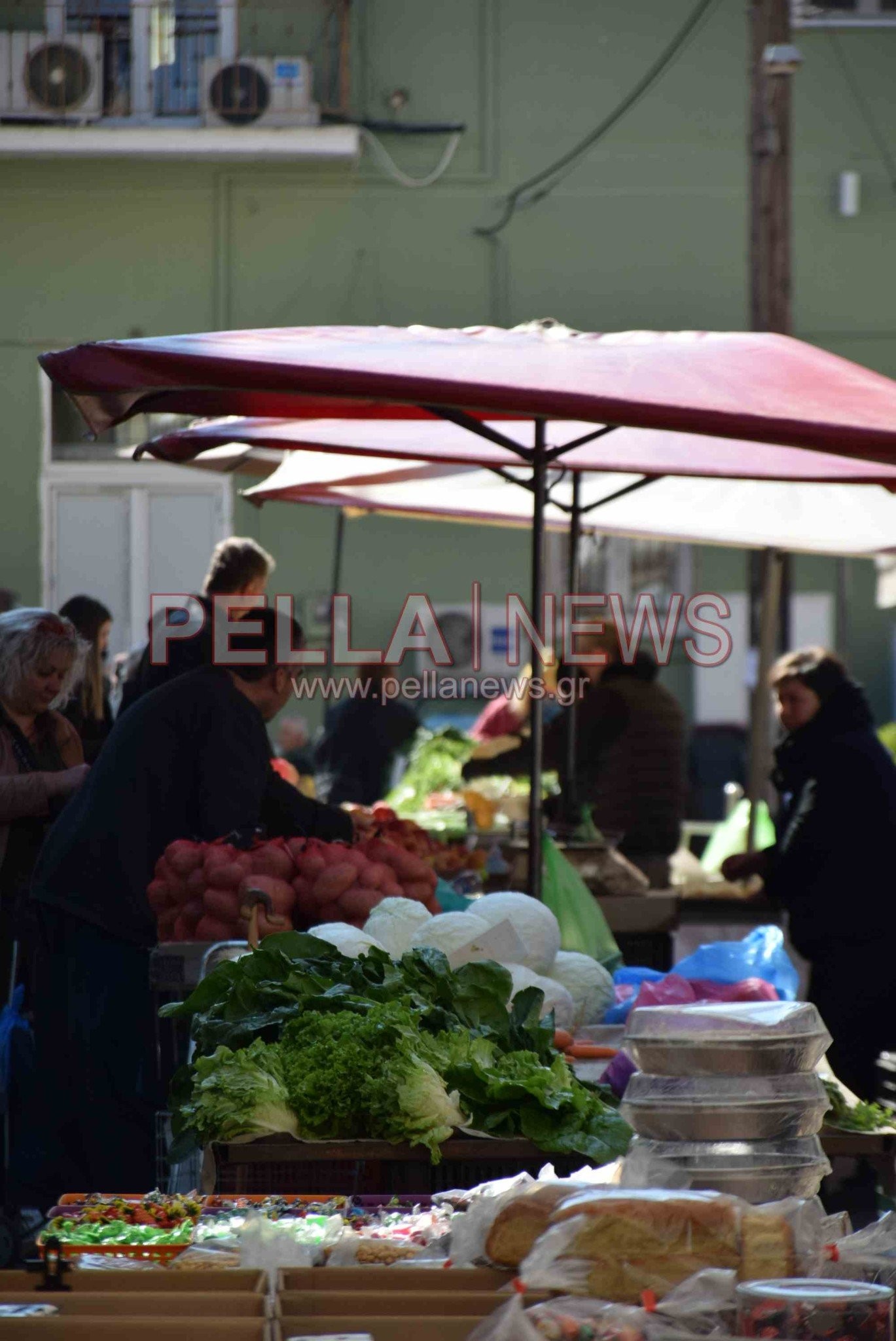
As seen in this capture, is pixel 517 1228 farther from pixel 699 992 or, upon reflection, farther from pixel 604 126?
pixel 604 126

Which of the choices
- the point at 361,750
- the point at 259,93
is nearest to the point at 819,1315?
the point at 361,750

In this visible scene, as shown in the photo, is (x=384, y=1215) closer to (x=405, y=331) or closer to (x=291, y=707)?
(x=405, y=331)

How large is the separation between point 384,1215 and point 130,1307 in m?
0.62

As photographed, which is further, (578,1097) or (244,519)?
(244,519)

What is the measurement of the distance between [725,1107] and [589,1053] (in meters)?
1.15

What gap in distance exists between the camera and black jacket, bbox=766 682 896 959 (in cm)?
583

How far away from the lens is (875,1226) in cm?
221

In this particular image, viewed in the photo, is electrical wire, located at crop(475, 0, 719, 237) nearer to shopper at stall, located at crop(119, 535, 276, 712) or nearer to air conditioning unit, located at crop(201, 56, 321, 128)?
air conditioning unit, located at crop(201, 56, 321, 128)

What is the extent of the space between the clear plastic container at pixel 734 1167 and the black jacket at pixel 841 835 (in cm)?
329

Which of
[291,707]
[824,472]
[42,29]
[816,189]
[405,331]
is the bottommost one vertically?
[291,707]

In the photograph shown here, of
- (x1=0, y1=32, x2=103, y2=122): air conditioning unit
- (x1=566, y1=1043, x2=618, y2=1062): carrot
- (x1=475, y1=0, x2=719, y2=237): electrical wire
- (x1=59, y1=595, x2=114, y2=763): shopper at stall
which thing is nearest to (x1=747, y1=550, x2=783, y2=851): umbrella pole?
(x1=59, y1=595, x2=114, y2=763): shopper at stall

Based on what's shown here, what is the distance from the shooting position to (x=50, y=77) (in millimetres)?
13461

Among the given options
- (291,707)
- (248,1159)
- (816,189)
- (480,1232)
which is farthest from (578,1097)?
(816,189)

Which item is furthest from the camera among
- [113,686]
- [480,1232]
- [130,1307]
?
[113,686]
